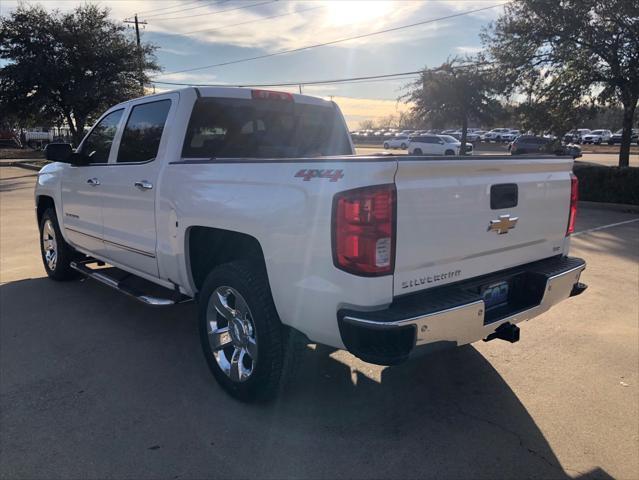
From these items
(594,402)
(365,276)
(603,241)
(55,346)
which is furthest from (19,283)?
(603,241)

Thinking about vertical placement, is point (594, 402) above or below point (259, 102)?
below

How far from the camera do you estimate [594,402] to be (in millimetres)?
3473

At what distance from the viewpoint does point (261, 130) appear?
455cm

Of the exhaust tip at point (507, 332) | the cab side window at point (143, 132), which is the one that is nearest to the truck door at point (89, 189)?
the cab side window at point (143, 132)

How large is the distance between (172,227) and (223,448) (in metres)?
1.65

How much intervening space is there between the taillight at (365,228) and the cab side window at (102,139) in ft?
10.4

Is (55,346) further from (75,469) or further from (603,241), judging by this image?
(603,241)

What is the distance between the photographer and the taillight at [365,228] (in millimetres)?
2602

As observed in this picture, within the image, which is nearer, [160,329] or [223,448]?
[223,448]

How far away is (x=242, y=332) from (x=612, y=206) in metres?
12.3

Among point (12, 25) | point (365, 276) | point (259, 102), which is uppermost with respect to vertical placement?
point (12, 25)

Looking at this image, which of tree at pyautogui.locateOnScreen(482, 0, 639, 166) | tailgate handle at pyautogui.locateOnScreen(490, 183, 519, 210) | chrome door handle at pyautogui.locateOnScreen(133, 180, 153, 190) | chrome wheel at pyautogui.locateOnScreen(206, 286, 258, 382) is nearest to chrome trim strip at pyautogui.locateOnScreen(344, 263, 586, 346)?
tailgate handle at pyautogui.locateOnScreen(490, 183, 519, 210)

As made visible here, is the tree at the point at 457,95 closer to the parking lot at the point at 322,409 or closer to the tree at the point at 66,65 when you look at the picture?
the tree at the point at 66,65

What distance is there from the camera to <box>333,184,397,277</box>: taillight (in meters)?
2.60
